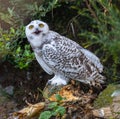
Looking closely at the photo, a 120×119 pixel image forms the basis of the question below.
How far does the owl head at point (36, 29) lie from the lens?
3.73m

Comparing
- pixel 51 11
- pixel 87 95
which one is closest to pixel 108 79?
pixel 87 95

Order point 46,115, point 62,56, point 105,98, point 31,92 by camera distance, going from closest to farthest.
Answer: point 46,115 → point 105,98 → point 62,56 → point 31,92

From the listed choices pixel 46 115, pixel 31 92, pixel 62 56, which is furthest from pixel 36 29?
pixel 46 115

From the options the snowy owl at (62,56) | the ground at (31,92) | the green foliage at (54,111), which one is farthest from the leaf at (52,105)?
the snowy owl at (62,56)

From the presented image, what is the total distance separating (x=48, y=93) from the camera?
3857mm

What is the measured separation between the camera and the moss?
346 centimetres

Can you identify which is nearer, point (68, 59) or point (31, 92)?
point (68, 59)

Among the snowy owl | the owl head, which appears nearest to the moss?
the snowy owl

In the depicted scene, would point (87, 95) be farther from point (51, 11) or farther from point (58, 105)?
point (51, 11)

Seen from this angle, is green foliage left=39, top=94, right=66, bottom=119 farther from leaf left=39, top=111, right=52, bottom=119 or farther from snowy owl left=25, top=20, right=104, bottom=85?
snowy owl left=25, top=20, right=104, bottom=85

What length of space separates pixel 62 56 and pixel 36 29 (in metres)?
0.30

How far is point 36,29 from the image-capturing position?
3729 millimetres

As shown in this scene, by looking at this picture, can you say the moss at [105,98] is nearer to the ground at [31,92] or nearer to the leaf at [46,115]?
the ground at [31,92]

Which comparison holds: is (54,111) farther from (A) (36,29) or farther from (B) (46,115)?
(A) (36,29)
